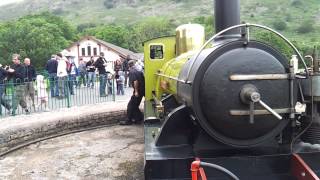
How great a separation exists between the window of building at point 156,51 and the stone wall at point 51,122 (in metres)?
3.19

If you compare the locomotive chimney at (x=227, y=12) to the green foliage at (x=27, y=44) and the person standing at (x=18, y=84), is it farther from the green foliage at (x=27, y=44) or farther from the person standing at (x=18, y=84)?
the green foliage at (x=27, y=44)

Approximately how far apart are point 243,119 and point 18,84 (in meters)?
9.25

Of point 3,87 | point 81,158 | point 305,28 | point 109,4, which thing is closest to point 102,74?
point 3,87

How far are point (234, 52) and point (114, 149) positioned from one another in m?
5.20

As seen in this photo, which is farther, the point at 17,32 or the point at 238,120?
the point at 17,32

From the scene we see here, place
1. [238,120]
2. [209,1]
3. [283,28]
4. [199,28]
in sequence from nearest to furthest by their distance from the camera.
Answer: [238,120] < [199,28] < [283,28] < [209,1]

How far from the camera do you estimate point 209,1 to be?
6324 inches

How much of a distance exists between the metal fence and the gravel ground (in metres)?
2.56

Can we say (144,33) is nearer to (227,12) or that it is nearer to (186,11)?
(186,11)

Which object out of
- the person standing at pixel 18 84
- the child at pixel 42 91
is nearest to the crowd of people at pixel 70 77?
the child at pixel 42 91

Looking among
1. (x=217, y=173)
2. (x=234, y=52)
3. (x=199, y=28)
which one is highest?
(x=199, y=28)

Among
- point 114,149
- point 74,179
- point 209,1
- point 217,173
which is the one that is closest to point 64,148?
point 114,149

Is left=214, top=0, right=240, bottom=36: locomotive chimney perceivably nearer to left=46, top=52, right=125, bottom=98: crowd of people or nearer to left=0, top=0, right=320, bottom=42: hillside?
left=46, top=52, right=125, bottom=98: crowd of people

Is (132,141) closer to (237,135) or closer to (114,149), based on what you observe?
(114,149)
